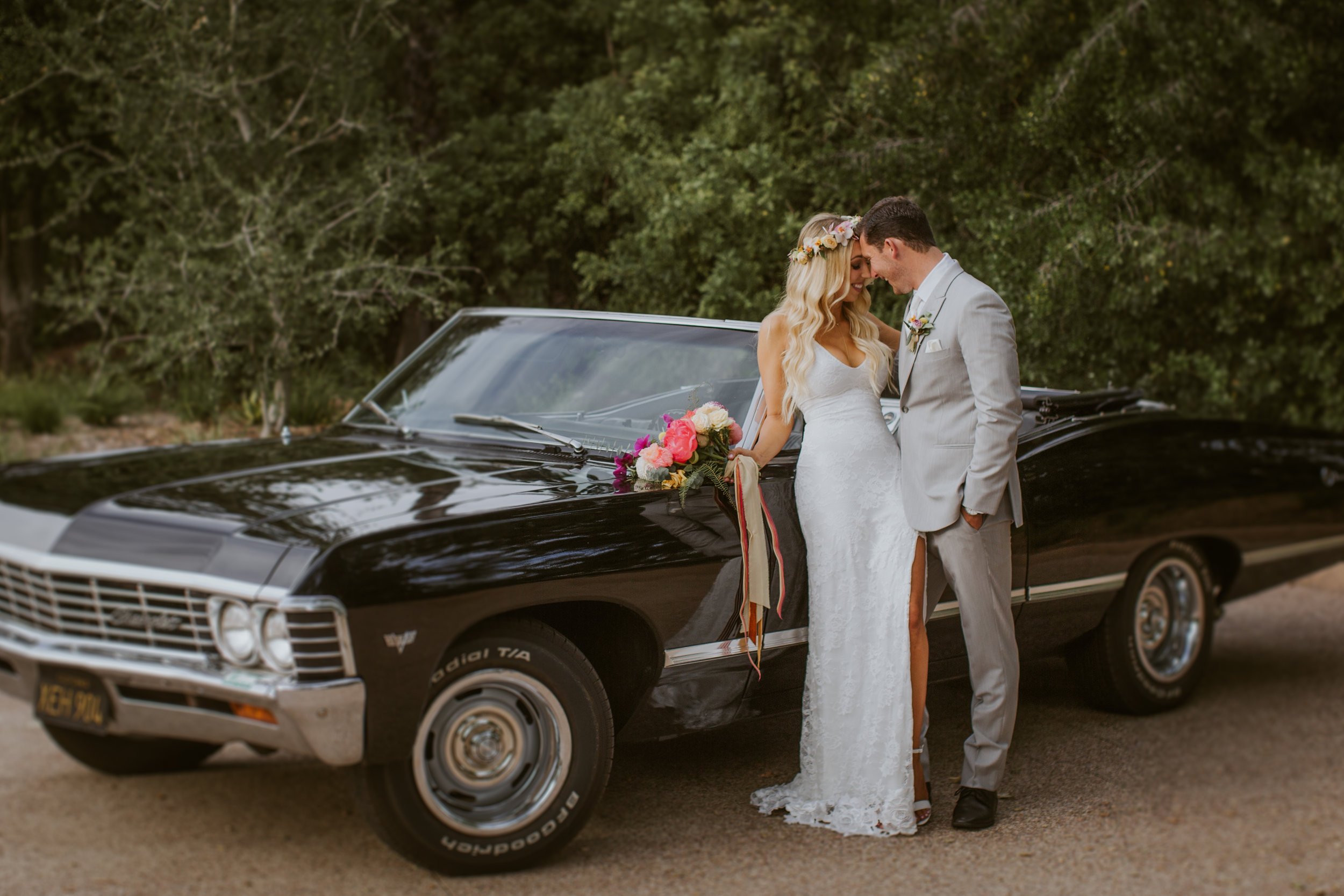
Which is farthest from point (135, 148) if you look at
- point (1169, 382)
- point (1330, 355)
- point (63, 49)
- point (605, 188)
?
point (1330, 355)

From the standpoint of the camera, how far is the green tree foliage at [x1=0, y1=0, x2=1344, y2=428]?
32.6 ft

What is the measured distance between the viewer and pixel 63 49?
507 inches

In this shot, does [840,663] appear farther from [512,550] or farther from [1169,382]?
[1169,382]

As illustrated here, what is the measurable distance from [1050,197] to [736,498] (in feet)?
23.6

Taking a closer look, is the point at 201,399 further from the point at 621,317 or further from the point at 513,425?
the point at 513,425

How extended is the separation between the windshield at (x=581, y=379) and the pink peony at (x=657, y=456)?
491 mm

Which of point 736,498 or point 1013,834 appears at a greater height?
point 736,498

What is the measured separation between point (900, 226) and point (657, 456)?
117cm

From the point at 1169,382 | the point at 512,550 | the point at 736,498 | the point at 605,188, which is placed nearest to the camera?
the point at 512,550

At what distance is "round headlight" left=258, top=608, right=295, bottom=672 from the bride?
1.68m

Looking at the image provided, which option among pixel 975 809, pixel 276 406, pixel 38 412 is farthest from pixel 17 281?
pixel 975 809

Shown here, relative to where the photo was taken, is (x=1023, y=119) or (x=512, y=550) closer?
(x=512, y=550)

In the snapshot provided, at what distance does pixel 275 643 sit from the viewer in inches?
134

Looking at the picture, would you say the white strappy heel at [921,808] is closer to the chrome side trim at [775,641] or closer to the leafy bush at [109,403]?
the chrome side trim at [775,641]
